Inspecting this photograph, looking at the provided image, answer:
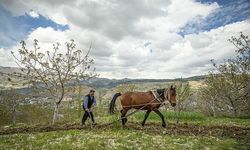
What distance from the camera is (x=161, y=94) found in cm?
2148

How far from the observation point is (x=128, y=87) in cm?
4806

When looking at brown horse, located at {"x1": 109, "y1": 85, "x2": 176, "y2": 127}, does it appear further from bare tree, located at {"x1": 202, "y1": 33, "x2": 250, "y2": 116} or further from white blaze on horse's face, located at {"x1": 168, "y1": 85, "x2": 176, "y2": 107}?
bare tree, located at {"x1": 202, "y1": 33, "x2": 250, "y2": 116}

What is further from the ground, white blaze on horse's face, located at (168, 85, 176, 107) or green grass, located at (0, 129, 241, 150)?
white blaze on horse's face, located at (168, 85, 176, 107)

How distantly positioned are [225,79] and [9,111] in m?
65.4

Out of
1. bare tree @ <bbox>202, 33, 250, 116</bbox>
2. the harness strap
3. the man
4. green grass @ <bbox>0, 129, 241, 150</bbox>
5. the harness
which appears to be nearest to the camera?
green grass @ <bbox>0, 129, 241, 150</bbox>

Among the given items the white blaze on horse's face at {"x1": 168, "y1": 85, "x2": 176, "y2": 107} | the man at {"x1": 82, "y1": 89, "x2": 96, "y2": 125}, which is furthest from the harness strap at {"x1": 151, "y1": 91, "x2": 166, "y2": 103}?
the man at {"x1": 82, "y1": 89, "x2": 96, "y2": 125}

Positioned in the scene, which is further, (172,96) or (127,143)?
(172,96)

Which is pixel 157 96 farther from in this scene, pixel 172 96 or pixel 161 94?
pixel 172 96

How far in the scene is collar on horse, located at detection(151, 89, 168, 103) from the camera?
21.2 m

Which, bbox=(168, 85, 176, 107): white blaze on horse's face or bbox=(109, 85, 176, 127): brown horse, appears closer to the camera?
bbox=(109, 85, 176, 127): brown horse

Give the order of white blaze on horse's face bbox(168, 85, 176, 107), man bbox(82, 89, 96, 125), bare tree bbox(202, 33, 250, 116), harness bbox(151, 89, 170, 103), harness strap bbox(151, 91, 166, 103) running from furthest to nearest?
bare tree bbox(202, 33, 250, 116), man bbox(82, 89, 96, 125), white blaze on horse's face bbox(168, 85, 176, 107), harness bbox(151, 89, 170, 103), harness strap bbox(151, 91, 166, 103)

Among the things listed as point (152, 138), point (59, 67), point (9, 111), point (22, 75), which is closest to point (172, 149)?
point (152, 138)

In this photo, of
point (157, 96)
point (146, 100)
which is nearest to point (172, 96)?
point (157, 96)

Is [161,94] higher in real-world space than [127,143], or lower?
higher
